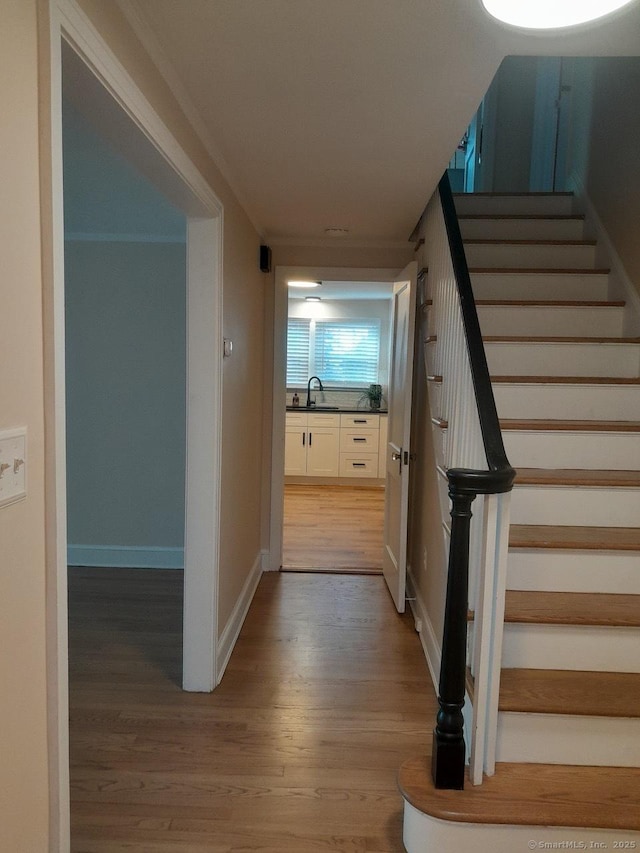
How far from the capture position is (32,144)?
0.99 meters

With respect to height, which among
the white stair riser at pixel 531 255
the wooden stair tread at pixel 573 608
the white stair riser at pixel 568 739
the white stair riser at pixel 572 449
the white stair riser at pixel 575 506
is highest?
the white stair riser at pixel 531 255

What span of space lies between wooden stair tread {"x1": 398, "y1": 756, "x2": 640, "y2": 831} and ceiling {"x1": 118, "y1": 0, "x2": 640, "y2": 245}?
201 centimetres

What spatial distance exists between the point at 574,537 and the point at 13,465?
6.08 feet

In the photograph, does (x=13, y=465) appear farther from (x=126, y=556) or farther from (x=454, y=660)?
(x=126, y=556)

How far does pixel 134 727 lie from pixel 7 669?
144 centimetres

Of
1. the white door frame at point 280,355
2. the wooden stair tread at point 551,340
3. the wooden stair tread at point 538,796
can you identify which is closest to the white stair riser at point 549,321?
the wooden stair tread at point 551,340

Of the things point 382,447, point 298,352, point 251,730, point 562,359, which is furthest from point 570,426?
point 298,352

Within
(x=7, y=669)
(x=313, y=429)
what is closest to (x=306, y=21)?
(x=7, y=669)

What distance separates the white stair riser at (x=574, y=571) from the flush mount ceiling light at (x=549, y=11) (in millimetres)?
1549

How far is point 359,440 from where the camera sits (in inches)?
265

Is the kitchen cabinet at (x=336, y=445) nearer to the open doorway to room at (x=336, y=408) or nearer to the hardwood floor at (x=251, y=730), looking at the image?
the open doorway to room at (x=336, y=408)

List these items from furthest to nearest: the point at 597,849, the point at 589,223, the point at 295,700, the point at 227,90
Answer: the point at 589,223 < the point at 295,700 < the point at 227,90 < the point at 597,849

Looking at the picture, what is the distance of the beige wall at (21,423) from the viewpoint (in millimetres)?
930

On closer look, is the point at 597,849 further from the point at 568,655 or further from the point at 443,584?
the point at 443,584
